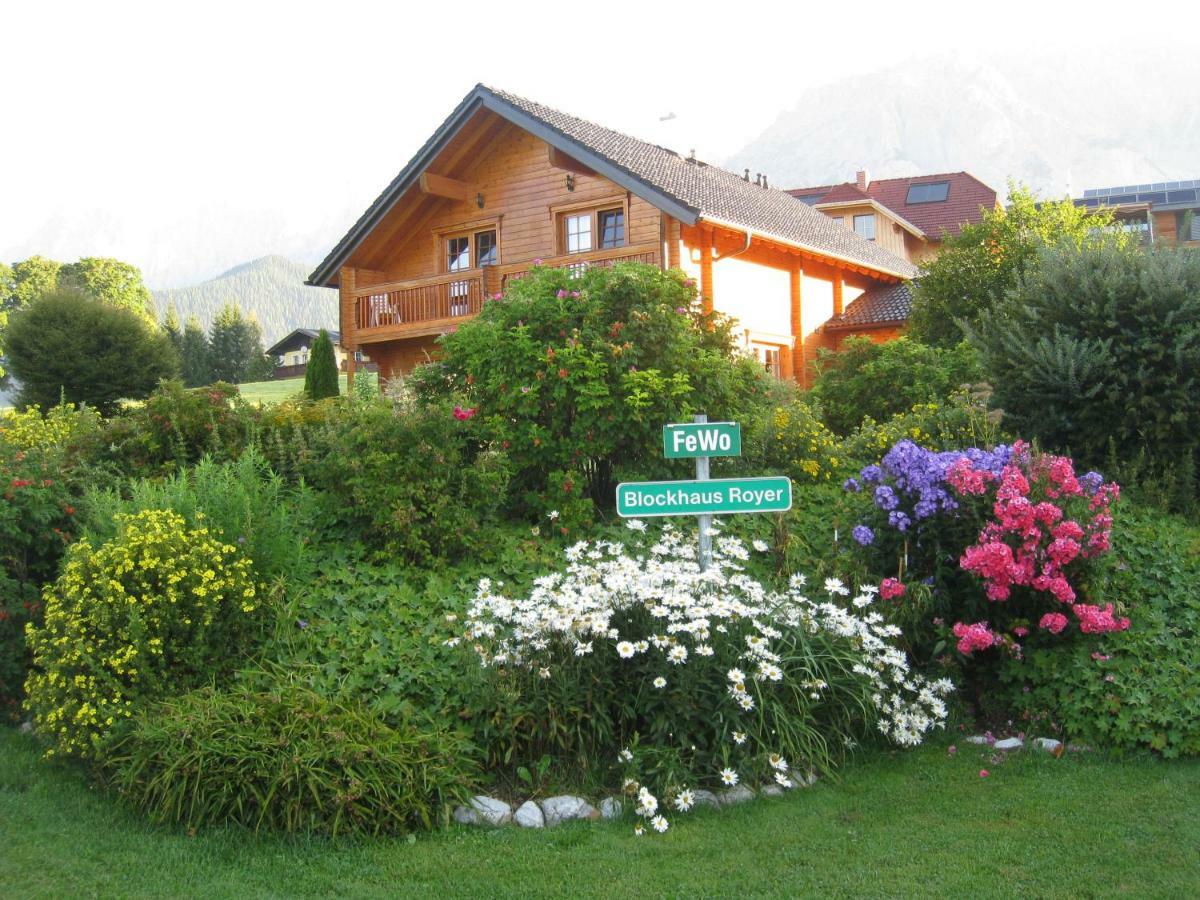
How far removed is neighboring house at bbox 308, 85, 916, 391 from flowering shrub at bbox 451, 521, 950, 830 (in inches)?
452

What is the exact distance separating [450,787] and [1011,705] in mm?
3060

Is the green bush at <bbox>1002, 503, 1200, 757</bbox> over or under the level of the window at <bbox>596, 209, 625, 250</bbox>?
under

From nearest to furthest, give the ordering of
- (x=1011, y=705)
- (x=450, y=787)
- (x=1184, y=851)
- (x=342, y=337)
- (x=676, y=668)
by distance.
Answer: (x=1184, y=851) → (x=450, y=787) → (x=676, y=668) → (x=1011, y=705) → (x=342, y=337)

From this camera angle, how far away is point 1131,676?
530cm

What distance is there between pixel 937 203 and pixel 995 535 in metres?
36.7

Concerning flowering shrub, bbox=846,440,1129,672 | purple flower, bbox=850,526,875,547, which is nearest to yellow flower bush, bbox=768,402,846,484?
flowering shrub, bbox=846,440,1129,672

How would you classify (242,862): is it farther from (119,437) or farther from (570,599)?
(119,437)

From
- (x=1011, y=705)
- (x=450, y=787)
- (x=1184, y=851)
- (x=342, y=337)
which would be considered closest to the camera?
(x=1184, y=851)

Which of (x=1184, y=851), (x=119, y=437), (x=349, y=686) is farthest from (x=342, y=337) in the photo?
(x=1184, y=851)

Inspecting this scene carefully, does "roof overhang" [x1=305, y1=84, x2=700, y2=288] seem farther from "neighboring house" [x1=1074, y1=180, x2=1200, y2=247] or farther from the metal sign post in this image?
"neighboring house" [x1=1074, y1=180, x2=1200, y2=247]

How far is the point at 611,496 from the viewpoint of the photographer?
814 cm

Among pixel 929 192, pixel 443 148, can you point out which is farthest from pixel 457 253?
pixel 929 192

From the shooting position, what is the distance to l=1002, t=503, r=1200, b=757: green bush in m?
5.04

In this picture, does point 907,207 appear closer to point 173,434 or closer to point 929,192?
point 929,192
